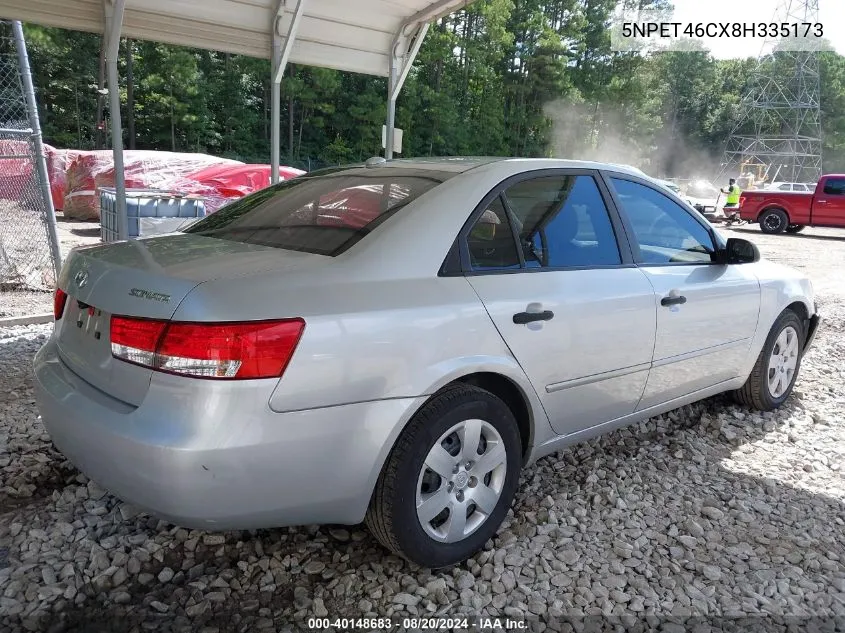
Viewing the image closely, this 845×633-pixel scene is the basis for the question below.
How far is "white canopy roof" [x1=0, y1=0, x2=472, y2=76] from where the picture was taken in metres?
6.18

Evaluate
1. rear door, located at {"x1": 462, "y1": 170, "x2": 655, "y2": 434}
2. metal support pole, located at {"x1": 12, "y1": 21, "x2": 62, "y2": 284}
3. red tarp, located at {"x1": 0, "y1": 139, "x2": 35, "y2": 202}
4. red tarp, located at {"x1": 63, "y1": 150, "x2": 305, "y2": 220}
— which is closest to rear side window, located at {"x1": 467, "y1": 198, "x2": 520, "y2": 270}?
rear door, located at {"x1": 462, "y1": 170, "x2": 655, "y2": 434}

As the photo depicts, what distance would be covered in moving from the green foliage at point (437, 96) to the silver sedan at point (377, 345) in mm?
24392

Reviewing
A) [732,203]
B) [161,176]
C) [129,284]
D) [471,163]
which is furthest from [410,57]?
[732,203]

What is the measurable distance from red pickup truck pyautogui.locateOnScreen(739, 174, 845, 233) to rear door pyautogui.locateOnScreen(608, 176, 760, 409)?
17834 millimetres

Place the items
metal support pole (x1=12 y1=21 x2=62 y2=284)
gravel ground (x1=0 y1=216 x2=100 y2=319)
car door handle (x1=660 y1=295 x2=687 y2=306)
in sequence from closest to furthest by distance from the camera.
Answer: car door handle (x1=660 y1=295 x2=687 y2=306), metal support pole (x1=12 y1=21 x2=62 y2=284), gravel ground (x1=0 y1=216 x2=100 y2=319)

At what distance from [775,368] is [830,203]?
17.4m

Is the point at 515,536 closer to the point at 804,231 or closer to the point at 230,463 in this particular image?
the point at 230,463

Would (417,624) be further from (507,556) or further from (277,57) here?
(277,57)

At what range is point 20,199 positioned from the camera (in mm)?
7750

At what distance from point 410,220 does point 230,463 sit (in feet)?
3.55

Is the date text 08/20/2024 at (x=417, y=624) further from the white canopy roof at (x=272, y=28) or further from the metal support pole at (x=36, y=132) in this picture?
the white canopy roof at (x=272, y=28)

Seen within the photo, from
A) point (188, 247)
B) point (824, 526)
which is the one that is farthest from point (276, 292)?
point (824, 526)

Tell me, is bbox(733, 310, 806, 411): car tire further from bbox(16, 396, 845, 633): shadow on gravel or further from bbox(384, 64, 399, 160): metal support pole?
bbox(384, 64, 399, 160): metal support pole

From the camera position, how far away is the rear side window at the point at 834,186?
18641mm
